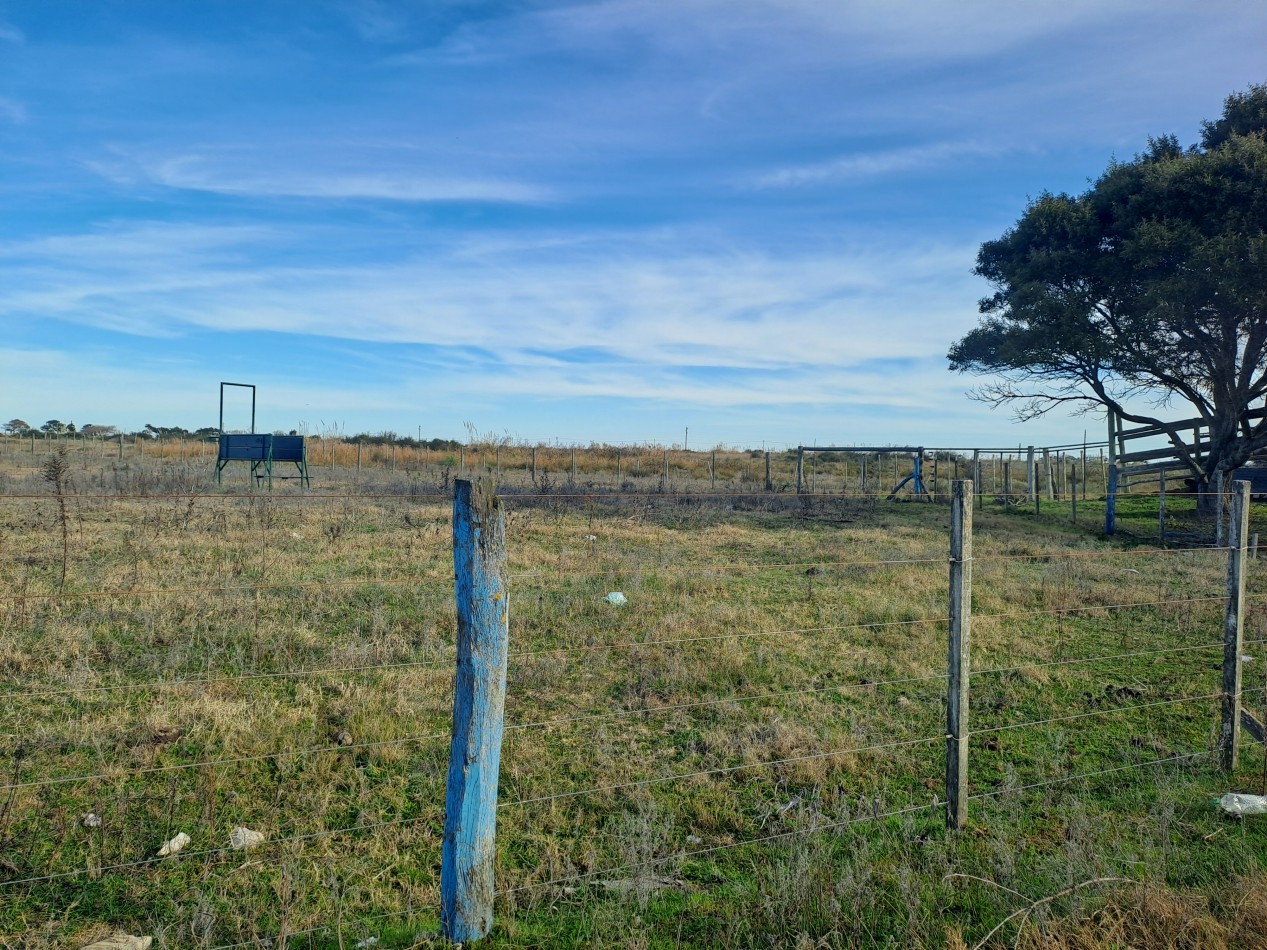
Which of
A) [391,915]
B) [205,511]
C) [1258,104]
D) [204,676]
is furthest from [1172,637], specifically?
[1258,104]

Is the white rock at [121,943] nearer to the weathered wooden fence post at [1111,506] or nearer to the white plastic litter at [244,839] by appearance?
the white plastic litter at [244,839]

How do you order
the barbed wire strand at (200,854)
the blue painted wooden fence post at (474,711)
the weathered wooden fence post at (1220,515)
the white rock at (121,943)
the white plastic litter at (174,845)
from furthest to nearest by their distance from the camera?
the weathered wooden fence post at (1220,515) < the white plastic litter at (174,845) < the barbed wire strand at (200,854) < the white rock at (121,943) < the blue painted wooden fence post at (474,711)

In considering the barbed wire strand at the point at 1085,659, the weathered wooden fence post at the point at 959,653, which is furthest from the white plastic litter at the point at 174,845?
the barbed wire strand at the point at 1085,659

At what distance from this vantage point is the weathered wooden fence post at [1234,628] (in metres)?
5.05

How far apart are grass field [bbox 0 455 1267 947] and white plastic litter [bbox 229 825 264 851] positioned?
81 mm

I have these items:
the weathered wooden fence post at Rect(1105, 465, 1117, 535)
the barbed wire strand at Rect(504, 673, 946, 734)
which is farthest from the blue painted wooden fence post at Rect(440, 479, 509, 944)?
the weathered wooden fence post at Rect(1105, 465, 1117, 535)

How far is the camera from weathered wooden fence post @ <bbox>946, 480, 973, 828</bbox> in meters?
4.14

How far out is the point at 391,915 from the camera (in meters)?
3.47

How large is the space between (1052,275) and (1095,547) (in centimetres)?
895

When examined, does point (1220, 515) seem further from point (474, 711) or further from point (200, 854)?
point (200, 854)

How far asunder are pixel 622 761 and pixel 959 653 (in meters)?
2.20

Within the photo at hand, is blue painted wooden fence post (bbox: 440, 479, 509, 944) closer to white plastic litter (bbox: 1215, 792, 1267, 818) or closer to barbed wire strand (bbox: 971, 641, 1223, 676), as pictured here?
white plastic litter (bbox: 1215, 792, 1267, 818)

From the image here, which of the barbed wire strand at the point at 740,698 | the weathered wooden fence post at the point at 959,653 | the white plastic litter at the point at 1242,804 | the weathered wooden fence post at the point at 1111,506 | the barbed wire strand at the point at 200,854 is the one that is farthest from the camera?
the weathered wooden fence post at the point at 1111,506

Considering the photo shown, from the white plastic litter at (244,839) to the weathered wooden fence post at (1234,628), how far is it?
5752mm
